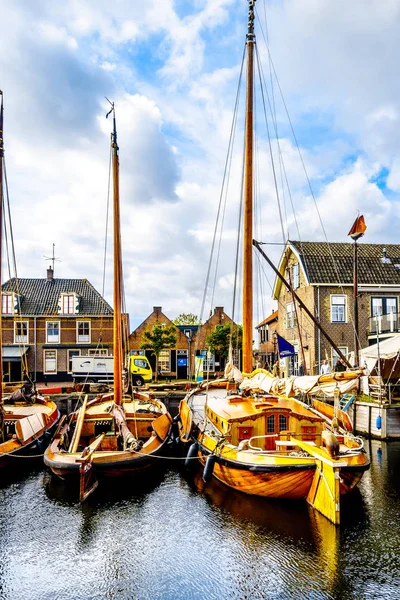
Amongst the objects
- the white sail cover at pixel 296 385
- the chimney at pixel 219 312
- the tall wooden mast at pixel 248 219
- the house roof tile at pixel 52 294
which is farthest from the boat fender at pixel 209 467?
the chimney at pixel 219 312

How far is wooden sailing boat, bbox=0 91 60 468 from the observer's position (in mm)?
16438

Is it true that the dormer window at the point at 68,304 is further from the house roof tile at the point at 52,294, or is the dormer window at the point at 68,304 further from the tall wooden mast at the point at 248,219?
the tall wooden mast at the point at 248,219

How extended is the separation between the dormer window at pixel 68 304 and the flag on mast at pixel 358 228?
1119 inches

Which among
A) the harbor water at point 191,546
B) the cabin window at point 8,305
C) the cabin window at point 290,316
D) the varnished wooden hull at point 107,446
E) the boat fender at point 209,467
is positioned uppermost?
the cabin window at point 8,305

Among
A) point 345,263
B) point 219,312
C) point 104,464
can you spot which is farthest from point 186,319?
point 104,464

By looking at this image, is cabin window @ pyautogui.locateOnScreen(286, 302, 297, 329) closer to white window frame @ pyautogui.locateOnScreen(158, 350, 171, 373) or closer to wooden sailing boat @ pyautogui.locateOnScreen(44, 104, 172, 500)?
white window frame @ pyautogui.locateOnScreen(158, 350, 171, 373)

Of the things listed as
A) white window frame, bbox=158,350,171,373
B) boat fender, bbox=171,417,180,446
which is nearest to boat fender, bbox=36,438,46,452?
boat fender, bbox=171,417,180,446

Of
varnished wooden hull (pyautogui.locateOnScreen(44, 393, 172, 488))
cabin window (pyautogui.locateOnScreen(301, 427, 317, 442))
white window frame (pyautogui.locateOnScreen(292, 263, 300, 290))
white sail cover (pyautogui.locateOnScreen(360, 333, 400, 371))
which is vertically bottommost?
varnished wooden hull (pyautogui.locateOnScreen(44, 393, 172, 488))

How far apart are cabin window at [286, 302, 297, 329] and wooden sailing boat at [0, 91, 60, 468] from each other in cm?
2132

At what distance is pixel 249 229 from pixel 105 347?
28170 mm

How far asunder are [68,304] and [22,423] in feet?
93.5

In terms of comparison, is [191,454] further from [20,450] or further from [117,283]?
[117,283]

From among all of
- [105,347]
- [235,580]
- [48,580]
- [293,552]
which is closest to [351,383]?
[293,552]

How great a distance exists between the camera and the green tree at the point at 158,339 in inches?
1715
